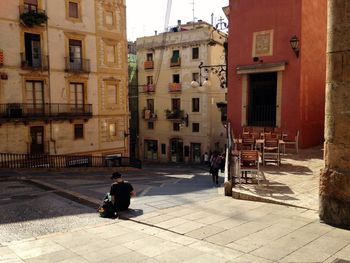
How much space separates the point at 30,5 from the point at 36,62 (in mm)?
3581

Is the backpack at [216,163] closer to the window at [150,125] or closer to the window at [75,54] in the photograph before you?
the window at [75,54]

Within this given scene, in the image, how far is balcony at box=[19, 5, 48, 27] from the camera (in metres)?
23.3

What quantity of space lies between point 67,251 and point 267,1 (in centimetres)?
1330

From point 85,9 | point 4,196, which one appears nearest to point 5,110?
point 85,9

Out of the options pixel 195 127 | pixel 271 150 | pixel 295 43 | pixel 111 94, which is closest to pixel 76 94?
pixel 111 94

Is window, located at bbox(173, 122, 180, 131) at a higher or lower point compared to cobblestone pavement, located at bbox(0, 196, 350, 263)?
higher

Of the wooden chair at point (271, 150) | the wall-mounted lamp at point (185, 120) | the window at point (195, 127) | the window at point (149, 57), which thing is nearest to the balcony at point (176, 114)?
the wall-mounted lamp at point (185, 120)

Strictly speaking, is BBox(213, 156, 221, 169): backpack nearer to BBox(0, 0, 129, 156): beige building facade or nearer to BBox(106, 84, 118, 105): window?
BBox(0, 0, 129, 156): beige building facade

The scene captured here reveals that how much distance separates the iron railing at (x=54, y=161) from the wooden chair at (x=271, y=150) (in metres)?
14.1

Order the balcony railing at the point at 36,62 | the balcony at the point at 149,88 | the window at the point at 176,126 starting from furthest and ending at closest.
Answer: the balcony at the point at 149,88
the window at the point at 176,126
the balcony railing at the point at 36,62

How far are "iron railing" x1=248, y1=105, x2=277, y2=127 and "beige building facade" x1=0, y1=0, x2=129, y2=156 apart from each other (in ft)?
45.2

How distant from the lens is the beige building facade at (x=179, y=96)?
115 ft

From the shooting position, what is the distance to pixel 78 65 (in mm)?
26516


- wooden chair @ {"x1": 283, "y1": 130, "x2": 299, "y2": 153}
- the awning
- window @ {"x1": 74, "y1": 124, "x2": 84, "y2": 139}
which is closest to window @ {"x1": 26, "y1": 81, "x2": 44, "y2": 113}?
window @ {"x1": 74, "y1": 124, "x2": 84, "y2": 139}
